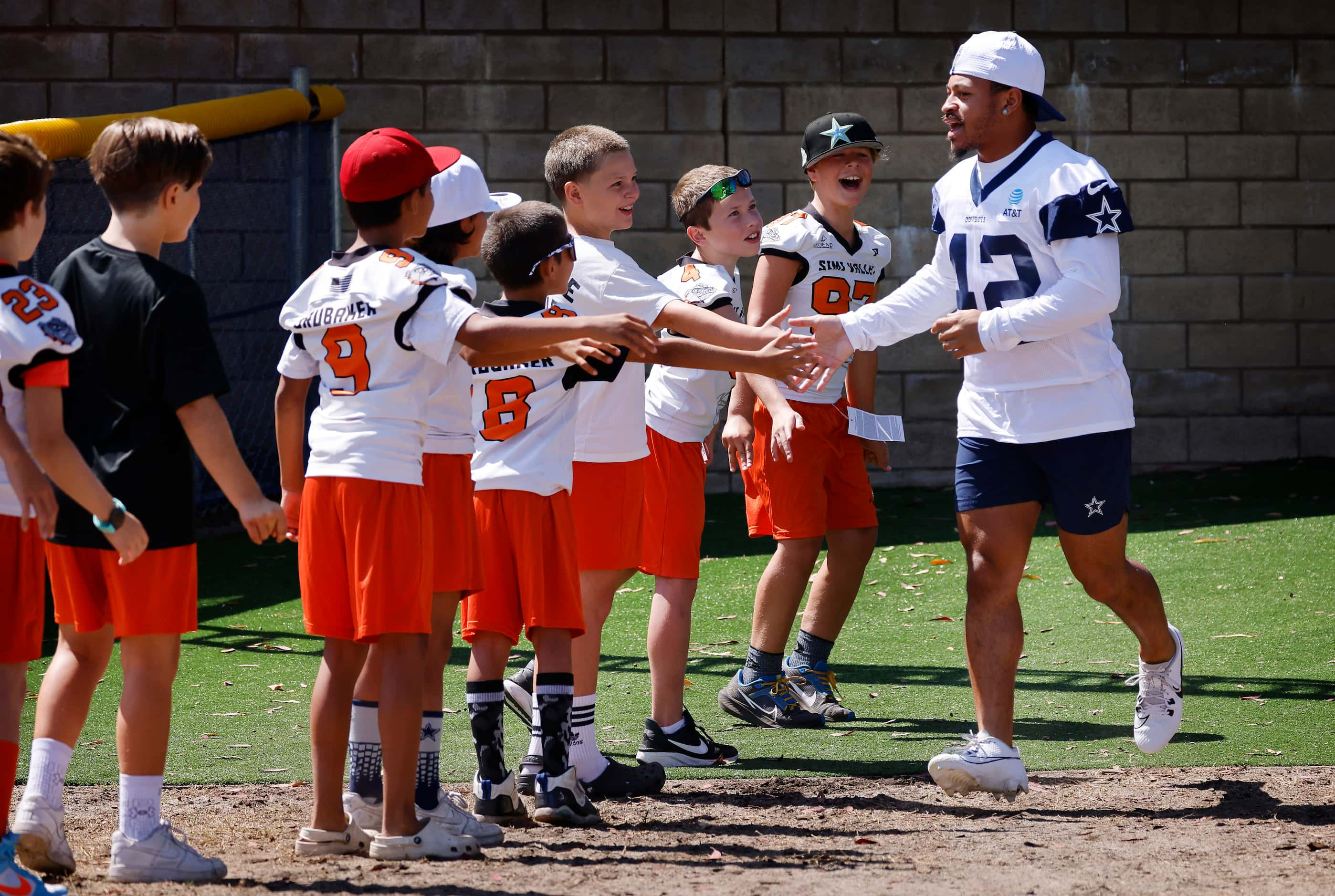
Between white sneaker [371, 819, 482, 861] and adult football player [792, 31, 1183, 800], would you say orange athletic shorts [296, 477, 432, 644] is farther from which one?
adult football player [792, 31, 1183, 800]

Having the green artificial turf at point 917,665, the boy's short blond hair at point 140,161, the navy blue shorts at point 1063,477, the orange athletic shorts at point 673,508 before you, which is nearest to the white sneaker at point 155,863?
the green artificial turf at point 917,665

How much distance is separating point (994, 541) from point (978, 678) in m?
0.39

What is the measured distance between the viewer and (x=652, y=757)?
450 cm

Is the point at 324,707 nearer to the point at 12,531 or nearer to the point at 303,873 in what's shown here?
the point at 303,873

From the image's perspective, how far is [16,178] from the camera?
3.15 metres

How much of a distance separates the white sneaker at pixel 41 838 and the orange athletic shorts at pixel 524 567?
1.10 meters

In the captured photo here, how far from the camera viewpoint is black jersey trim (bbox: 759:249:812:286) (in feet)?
17.0

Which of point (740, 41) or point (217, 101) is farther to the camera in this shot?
point (740, 41)

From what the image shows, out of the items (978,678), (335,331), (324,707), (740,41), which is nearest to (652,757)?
(978,678)

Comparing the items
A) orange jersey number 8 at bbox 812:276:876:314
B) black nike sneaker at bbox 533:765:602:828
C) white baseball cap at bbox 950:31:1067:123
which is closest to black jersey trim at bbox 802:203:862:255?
orange jersey number 8 at bbox 812:276:876:314

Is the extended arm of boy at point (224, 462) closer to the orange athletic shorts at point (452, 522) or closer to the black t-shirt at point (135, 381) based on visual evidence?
the black t-shirt at point (135, 381)

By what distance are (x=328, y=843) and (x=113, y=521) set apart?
961 millimetres

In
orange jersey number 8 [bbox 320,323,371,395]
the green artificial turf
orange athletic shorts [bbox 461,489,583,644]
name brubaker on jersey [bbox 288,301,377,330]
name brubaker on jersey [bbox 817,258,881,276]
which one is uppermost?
name brubaker on jersey [bbox 817,258,881,276]

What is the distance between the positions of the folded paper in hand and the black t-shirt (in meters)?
2.64
